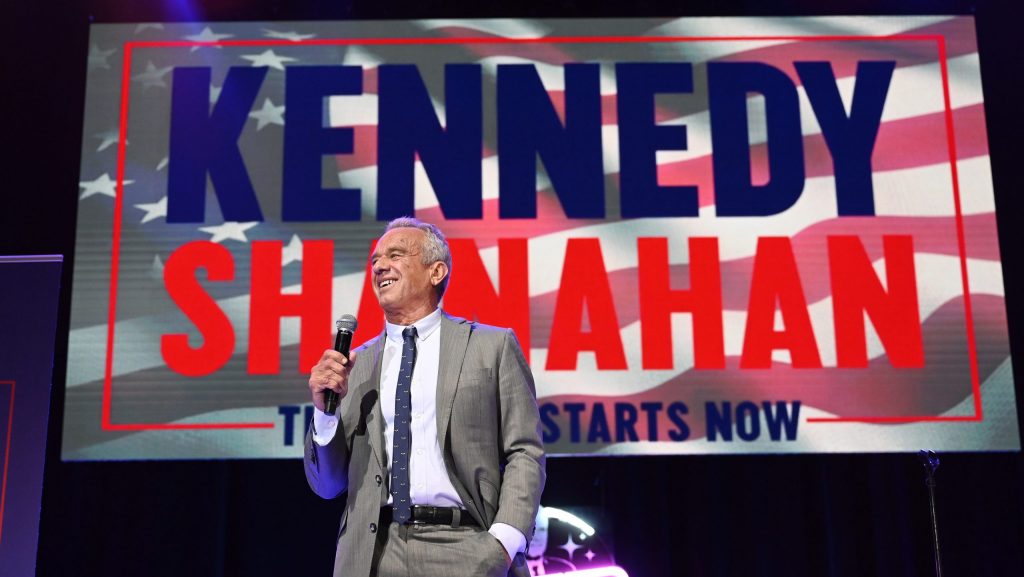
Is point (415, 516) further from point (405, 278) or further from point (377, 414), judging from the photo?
point (405, 278)

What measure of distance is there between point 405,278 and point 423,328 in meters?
0.12

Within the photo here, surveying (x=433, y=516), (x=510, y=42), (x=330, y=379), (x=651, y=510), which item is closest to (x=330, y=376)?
(x=330, y=379)

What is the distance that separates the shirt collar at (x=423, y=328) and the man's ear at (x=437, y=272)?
77mm

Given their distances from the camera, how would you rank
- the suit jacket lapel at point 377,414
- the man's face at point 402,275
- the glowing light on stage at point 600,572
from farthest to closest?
the glowing light on stage at point 600,572, the man's face at point 402,275, the suit jacket lapel at point 377,414

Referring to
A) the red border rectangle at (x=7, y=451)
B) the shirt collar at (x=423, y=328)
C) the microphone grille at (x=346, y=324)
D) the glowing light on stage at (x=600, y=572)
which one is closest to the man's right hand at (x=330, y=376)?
the microphone grille at (x=346, y=324)

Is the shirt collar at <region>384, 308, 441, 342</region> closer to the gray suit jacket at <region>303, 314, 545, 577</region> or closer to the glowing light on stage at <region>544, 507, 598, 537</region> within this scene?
the gray suit jacket at <region>303, 314, 545, 577</region>

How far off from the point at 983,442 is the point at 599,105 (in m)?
1.89

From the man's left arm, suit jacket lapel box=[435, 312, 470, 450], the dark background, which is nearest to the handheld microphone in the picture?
suit jacket lapel box=[435, 312, 470, 450]

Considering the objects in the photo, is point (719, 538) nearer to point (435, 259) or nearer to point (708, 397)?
point (708, 397)

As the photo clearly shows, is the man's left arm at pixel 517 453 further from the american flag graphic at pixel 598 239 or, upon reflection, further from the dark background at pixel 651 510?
the dark background at pixel 651 510

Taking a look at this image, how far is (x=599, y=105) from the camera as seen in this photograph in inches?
153

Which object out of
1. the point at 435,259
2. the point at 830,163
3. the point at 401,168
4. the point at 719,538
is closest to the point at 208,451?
the point at 401,168

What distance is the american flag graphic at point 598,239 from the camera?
11.6 feet

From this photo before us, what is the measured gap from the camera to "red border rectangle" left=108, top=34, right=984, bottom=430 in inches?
139
